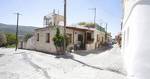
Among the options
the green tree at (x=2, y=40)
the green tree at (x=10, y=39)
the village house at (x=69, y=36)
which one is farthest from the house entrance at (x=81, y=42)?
the green tree at (x=10, y=39)

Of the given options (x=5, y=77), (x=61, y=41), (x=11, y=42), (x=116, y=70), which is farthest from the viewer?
(x=11, y=42)

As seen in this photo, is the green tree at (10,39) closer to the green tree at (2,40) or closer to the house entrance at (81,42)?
the green tree at (2,40)

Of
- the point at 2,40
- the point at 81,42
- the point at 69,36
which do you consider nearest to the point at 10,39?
the point at 2,40

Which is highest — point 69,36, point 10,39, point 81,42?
point 69,36

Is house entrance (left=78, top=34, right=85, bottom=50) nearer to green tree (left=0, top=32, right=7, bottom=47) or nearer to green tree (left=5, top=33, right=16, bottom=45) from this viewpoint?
green tree (left=0, top=32, right=7, bottom=47)

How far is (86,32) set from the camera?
2764 centimetres

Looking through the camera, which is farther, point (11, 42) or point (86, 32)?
point (11, 42)

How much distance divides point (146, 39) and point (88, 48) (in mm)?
18661

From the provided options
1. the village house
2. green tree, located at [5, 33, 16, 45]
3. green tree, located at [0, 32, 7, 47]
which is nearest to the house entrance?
the village house

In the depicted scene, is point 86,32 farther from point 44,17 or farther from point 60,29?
point 44,17

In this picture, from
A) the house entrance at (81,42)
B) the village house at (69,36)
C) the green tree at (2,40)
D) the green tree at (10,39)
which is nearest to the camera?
the village house at (69,36)

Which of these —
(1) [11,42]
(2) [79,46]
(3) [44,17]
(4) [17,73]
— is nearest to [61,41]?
(2) [79,46]

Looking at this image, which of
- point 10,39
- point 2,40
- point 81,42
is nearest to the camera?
point 81,42

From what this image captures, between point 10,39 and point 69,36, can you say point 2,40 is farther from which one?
point 69,36
